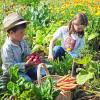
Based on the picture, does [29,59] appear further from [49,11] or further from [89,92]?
[49,11]

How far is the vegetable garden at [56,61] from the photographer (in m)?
4.76

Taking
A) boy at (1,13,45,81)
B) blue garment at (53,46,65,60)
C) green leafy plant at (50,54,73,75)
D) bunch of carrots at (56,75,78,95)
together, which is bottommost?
bunch of carrots at (56,75,78,95)

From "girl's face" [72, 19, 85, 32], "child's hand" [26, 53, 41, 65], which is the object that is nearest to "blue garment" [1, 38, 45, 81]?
"child's hand" [26, 53, 41, 65]

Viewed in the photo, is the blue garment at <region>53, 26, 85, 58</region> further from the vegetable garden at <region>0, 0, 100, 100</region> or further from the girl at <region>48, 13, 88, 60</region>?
the vegetable garden at <region>0, 0, 100, 100</region>

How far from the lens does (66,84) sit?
5484mm

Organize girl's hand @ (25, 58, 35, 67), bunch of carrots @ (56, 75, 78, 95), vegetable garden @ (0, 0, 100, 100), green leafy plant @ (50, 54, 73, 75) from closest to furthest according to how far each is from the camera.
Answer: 1. vegetable garden @ (0, 0, 100, 100)
2. bunch of carrots @ (56, 75, 78, 95)
3. girl's hand @ (25, 58, 35, 67)
4. green leafy plant @ (50, 54, 73, 75)

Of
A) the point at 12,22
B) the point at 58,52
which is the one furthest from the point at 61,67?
the point at 12,22

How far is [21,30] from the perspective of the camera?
5512 millimetres

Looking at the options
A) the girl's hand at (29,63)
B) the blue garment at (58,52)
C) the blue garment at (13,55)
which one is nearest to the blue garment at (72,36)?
the blue garment at (58,52)

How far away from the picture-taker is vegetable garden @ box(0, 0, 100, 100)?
476 cm

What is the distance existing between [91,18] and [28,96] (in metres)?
3.86

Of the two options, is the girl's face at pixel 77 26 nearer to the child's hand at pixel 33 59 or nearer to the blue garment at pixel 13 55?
the blue garment at pixel 13 55

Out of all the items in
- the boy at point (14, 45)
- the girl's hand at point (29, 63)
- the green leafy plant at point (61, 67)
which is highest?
the boy at point (14, 45)

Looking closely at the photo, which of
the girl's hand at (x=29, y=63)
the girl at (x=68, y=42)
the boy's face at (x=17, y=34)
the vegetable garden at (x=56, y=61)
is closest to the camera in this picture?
the vegetable garden at (x=56, y=61)
